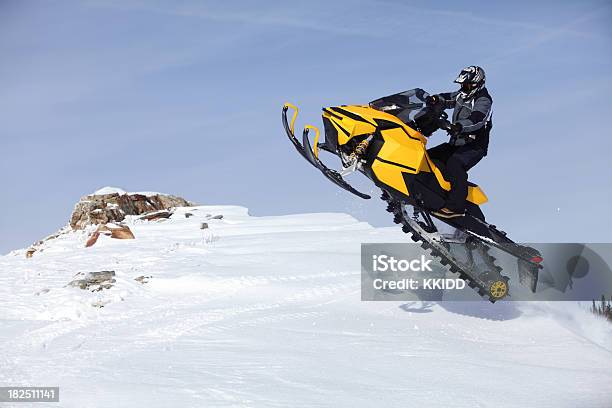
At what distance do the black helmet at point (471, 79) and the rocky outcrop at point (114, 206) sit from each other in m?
12.0

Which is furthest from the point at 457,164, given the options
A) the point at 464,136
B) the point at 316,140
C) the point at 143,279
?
the point at 143,279

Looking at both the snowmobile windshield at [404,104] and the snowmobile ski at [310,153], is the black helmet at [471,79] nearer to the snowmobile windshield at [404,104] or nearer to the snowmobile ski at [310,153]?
the snowmobile windshield at [404,104]

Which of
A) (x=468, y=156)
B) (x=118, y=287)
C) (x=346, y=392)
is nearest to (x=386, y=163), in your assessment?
(x=468, y=156)

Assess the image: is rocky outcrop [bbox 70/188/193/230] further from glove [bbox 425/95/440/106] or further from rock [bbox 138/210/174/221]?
glove [bbox 425/95/440/106]

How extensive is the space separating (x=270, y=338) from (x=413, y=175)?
90.8 inches

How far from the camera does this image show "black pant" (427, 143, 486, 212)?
22.7ft

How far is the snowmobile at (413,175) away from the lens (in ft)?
21.2

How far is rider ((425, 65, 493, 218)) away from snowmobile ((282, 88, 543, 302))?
0.39 ft

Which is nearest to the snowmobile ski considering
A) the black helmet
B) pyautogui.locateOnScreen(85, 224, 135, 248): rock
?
the black helmet

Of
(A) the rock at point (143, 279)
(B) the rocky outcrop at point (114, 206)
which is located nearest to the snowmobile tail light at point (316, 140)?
(A) the rock at point (143, 279)

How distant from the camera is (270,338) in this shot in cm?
552

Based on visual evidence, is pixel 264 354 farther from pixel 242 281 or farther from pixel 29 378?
pixel 242 281

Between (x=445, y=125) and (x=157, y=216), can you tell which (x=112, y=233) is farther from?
(x=445, y=125)

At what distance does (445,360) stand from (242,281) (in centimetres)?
361
